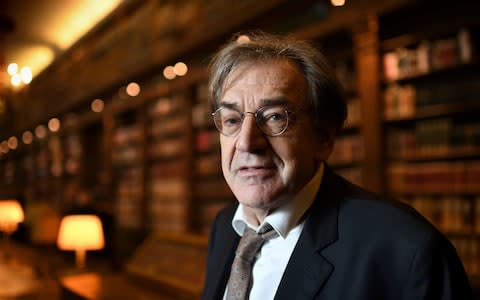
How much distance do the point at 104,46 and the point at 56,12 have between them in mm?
2708

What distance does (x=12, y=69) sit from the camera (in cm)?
348

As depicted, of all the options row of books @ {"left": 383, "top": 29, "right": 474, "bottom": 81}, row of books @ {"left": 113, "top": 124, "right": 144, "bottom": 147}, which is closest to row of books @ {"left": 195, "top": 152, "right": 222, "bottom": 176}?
row of books @ {"left": 113, "top": 124, "right": 144, "bottom": 147}

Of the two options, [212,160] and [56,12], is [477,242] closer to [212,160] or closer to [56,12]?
[212,160]

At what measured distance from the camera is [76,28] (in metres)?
5.47

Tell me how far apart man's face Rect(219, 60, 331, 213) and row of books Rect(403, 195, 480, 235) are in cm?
252

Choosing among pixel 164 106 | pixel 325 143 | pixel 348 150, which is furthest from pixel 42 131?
pixel 325 143

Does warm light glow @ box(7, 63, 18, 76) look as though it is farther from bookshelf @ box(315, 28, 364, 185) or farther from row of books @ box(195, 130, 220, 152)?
bookshelf @ box(315, 28, 364, 185)

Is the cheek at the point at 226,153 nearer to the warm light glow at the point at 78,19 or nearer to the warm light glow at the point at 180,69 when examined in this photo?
the warm light glow at the point at 78,19

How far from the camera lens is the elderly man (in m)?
1.03

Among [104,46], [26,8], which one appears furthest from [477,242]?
[104,46]

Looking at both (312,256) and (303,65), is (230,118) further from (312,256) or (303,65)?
(312,256)

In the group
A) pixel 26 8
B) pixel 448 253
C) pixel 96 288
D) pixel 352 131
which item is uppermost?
pixel 26 8

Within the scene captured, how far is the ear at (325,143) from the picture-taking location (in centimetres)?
134

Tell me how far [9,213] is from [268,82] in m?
3.74
